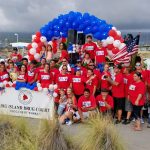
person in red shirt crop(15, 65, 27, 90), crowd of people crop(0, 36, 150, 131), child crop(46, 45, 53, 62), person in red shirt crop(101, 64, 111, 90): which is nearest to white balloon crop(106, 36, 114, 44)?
crowd of people crop(0, 36, 150, 131)

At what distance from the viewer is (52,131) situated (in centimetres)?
579

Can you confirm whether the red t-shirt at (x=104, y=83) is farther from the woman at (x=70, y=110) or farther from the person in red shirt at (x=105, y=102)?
the woman at (x=70, y=110)

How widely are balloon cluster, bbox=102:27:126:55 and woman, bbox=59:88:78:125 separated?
2725 millimetres

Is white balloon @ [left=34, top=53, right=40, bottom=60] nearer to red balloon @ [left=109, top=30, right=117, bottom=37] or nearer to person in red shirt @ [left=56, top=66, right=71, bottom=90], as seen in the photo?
red balloon @ [left=109, top=30, right=117, bottom=37]

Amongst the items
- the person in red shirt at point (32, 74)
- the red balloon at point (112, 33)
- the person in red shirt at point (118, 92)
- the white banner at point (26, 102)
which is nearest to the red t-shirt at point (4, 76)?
the white banner at point (26, 102)

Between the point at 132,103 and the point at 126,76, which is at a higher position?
the point at 126,76

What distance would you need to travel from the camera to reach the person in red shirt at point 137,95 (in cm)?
840

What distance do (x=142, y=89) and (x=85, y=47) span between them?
311 cm

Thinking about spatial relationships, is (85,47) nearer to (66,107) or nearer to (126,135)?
(66,107)

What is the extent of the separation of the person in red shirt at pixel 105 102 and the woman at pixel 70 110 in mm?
650

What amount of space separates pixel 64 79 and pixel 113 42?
2.60 meters

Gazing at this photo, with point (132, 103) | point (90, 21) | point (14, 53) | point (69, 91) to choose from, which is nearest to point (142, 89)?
point (132, 103)

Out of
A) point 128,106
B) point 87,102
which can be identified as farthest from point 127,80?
point 87,102

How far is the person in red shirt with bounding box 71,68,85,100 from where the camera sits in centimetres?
926
